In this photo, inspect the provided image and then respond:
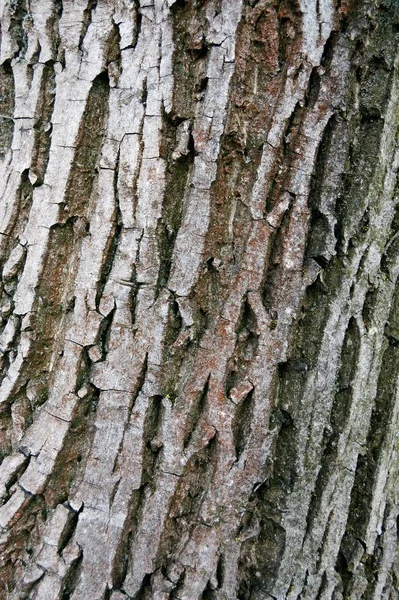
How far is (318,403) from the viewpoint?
4.44 ft

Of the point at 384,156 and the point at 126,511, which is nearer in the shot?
the point at 126,511

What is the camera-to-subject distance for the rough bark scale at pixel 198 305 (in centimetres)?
129

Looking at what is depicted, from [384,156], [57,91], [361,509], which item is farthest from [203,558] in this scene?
[57,91]

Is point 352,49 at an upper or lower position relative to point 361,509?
upper

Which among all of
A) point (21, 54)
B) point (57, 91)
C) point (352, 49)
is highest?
point (352, 49)

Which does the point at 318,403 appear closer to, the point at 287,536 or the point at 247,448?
the point at 247,448

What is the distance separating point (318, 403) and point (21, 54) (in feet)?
4.18

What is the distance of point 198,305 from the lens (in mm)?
1320

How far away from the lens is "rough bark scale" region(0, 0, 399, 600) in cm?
129

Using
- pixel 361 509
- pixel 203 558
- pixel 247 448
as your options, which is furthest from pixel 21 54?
pixel 361 509

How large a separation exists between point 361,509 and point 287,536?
250 mm

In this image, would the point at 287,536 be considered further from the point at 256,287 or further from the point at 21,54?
the point at 21,54

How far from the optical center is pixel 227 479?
130cm

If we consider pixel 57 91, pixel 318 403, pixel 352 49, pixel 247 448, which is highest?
pixel 352 49
